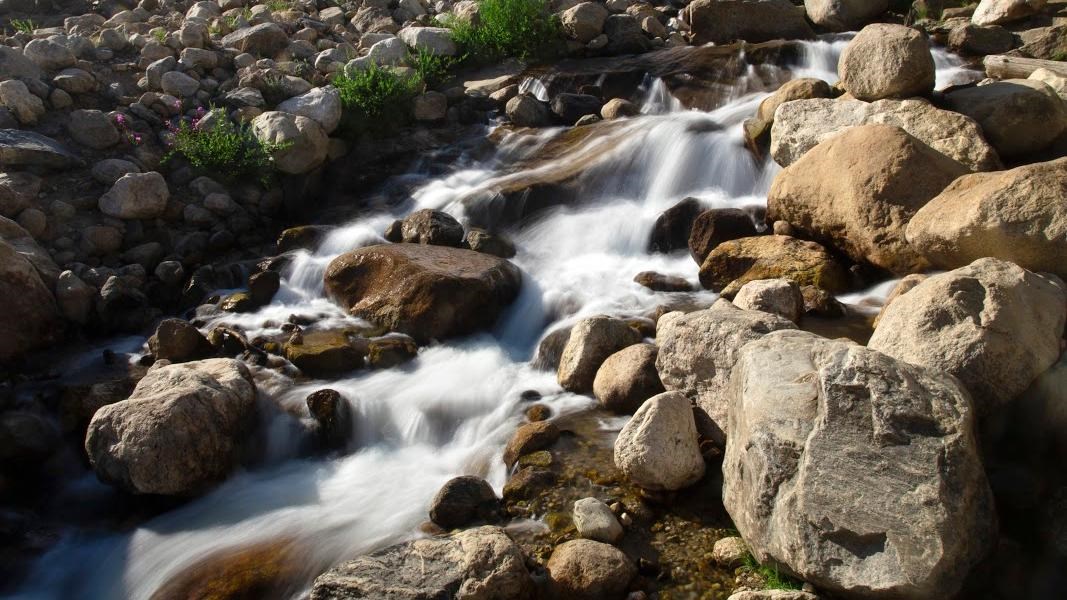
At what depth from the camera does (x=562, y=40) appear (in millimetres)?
12758

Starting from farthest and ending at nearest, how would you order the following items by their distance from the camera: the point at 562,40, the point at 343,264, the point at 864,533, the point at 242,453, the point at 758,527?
the point at 562,40
the point at 343,264
the point at 242,453
the point at 758,527
the point at 864,533

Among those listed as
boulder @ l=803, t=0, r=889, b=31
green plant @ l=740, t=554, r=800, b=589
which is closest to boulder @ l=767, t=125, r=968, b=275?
green plant @ l=740, t=554, r=800, b=589

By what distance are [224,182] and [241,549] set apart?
19.3ft

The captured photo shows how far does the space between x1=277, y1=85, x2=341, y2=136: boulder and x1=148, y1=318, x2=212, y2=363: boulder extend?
3.98 meters

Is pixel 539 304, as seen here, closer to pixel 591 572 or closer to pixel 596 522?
pixel 596 522

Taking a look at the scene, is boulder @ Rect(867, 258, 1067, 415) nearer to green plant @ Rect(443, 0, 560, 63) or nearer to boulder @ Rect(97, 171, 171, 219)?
boulder @ Rect(97, 171, 171, 219)

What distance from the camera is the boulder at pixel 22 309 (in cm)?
724

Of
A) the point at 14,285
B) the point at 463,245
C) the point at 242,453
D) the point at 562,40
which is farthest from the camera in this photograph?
the point at 562,40

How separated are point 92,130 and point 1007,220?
30.0 feet

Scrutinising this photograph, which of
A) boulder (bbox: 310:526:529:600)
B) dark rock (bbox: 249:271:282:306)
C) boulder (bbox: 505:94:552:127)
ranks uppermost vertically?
boulder (bbox: 310:526:529:600)

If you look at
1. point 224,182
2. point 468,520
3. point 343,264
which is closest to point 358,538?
point 468,520

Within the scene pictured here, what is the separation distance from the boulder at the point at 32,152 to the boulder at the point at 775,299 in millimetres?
7475

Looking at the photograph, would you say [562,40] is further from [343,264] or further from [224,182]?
[343,264]

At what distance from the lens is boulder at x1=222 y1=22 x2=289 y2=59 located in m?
12.0
